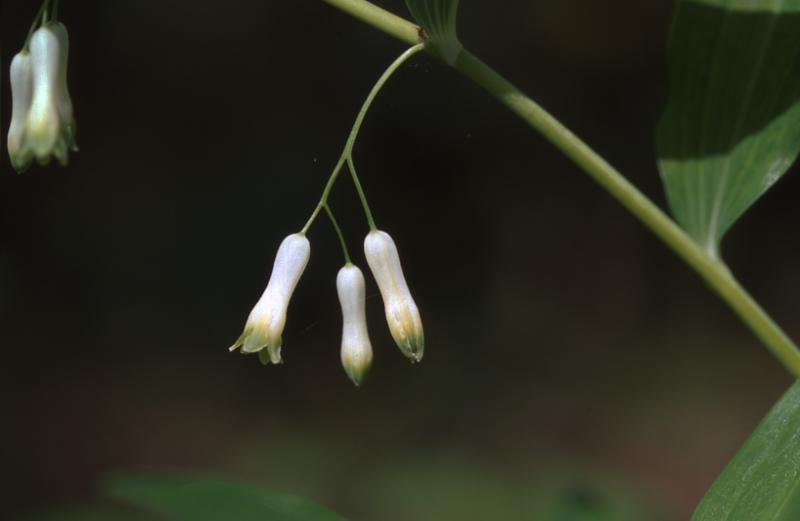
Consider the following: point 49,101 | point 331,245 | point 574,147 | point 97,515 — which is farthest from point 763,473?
point 331,245

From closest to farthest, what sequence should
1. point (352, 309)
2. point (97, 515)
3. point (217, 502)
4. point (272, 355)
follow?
1. point (217, 502)
2. point (272, 355)
3. point (352, 309)
4. point (97, 515)

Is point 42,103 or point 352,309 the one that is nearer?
point 42,103

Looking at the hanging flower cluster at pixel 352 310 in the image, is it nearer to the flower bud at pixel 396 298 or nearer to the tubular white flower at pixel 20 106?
the flower bud at pixel 396 298

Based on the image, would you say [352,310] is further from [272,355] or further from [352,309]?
[272,355]

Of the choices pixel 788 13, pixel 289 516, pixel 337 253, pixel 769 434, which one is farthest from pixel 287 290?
pixel 337 253

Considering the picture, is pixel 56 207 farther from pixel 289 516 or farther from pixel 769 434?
pixel 769 434

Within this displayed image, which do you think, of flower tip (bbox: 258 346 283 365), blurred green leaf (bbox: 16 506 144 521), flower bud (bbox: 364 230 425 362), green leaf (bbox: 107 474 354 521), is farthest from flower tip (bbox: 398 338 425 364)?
blurred green leaf (bbox: 16 506 144 521)

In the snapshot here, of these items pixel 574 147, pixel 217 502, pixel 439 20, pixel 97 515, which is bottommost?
pixel 217 502
